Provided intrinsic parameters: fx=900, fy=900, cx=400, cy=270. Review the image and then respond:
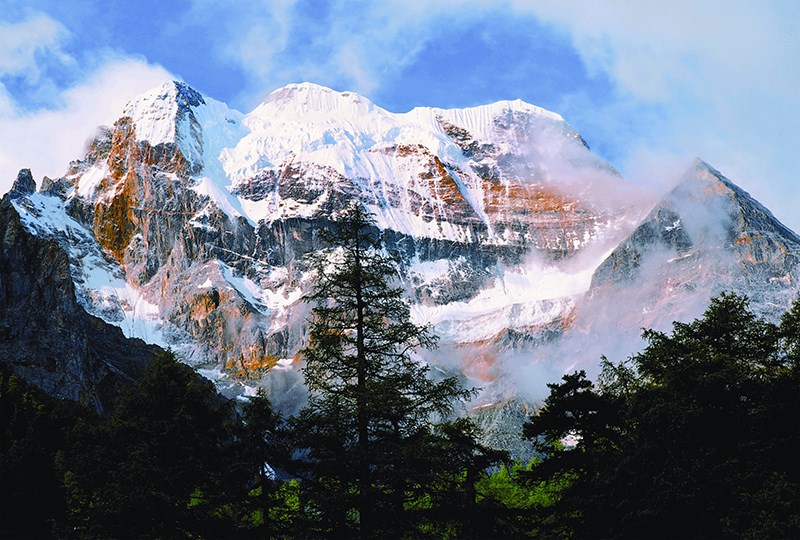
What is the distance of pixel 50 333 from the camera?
407 ft

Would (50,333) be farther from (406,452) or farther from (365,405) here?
(406,452)

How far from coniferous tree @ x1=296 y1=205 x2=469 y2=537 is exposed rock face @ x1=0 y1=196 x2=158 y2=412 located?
90.5 meters

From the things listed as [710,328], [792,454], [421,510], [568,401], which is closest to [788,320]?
[710,328]

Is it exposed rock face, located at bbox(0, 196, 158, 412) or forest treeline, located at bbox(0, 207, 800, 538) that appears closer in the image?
forest treeline, located at bbox(0, 207, 800, 538)

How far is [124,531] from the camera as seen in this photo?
2739 centimetres

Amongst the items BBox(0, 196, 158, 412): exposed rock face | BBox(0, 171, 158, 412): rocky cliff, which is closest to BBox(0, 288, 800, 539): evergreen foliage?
BBox(0, 171, 158, 412): rocky cliff

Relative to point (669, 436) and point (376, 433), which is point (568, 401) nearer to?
point (669, 436)

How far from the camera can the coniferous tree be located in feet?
85.4

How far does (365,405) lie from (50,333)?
108044mm

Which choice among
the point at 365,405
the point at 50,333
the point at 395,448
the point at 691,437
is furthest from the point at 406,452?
the point at 50,333

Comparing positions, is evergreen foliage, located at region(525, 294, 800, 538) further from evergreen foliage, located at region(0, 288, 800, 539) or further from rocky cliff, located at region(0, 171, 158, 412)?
rocky cliff, located at region(0, 171, 158, 412)

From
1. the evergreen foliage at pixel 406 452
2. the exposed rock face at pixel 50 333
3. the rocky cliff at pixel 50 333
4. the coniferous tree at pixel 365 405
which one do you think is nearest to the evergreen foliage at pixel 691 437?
the evergreen foliage at pixel 406 452

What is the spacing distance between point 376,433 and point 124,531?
826 cm

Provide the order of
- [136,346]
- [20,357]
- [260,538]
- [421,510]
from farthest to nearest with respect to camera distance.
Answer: [136,346]
[20,357]
[260,538]
[421,510]
